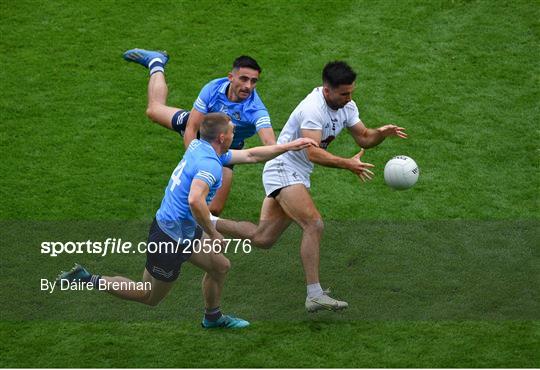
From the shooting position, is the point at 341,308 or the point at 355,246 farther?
the point at 355,246

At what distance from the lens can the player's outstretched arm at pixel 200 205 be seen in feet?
32.8

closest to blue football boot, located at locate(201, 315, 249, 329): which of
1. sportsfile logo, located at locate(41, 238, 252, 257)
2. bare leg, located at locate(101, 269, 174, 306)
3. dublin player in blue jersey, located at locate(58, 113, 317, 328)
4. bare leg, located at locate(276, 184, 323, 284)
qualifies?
dublin player in blue jersey, located at locate(58, 113, 317, 328)

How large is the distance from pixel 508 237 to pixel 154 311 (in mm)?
4384

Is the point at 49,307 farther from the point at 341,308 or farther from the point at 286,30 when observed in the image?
the point at 286,30

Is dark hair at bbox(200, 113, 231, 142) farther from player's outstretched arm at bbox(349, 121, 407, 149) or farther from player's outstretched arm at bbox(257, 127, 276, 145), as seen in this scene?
player's outstretched arm at bbox(349, 121, 407, 149)

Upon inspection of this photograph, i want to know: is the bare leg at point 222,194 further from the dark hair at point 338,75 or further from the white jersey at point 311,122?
the dark hair at point 338,75

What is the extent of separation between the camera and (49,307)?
1145 centimetres

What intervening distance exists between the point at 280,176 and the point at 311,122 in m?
0.71

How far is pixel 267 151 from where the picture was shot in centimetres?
1088

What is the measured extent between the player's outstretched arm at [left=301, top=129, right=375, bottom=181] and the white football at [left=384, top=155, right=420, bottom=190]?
1.81 ft

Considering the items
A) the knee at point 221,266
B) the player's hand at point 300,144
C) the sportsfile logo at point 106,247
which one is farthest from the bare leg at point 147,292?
the player's hand at point 300,144

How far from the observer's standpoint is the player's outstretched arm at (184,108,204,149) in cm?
1221

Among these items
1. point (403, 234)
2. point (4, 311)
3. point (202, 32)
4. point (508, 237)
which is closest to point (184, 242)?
point (4, 311)

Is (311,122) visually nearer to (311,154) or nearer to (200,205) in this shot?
(311,154)
